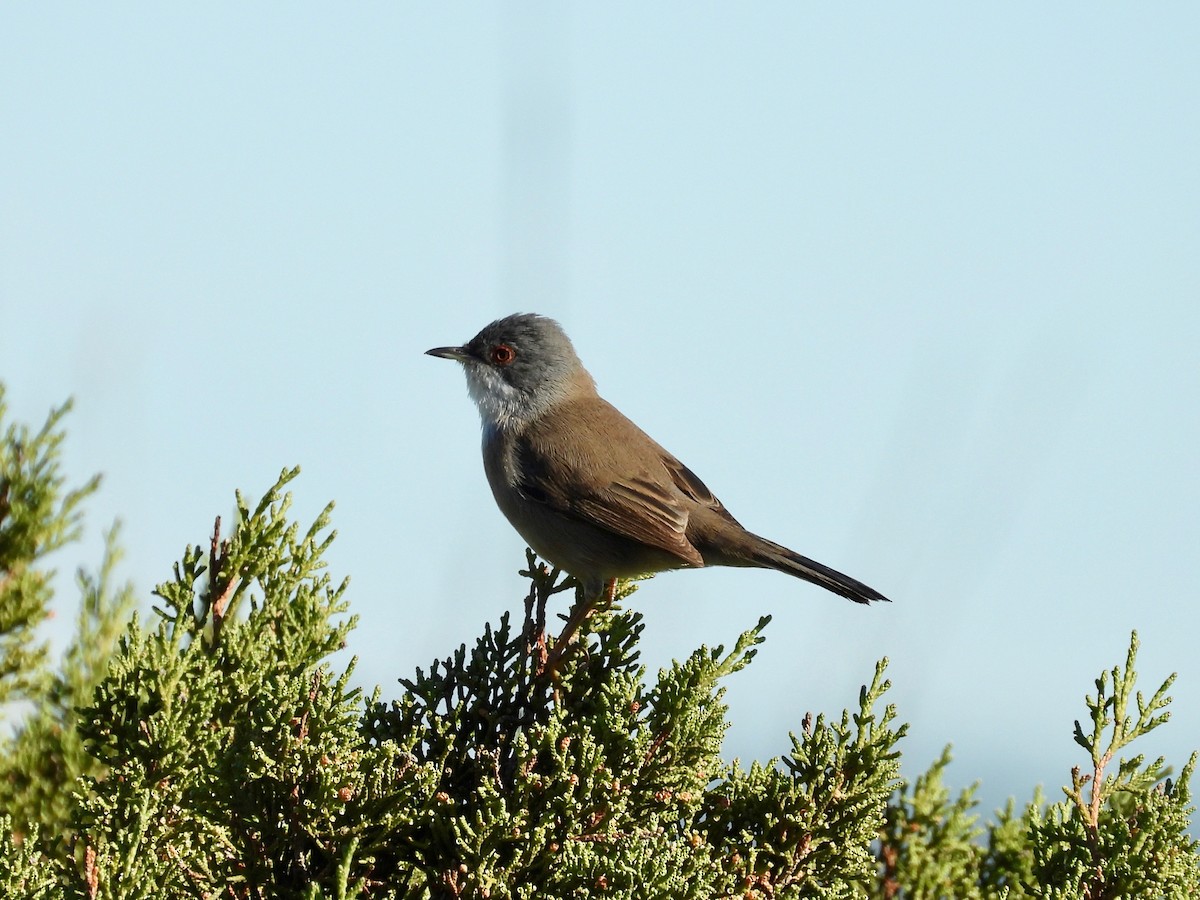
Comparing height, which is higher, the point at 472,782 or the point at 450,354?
the point at 450,354

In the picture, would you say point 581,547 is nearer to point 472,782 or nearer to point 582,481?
point 582,481

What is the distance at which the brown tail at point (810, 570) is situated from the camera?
4.61 m

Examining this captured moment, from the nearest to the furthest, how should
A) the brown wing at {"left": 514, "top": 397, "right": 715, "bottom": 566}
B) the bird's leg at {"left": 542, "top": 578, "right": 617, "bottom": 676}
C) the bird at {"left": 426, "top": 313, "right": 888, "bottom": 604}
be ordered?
the bird's leg at {"left": 542, "top": 578, "right": 617, "bottom": 676}, the bird at {"left": 426, "top": 313, "right": 888, "bottom": 604}, the brown wing at {"left": 514, "top": 397, "right": 715, "bottom": 566}

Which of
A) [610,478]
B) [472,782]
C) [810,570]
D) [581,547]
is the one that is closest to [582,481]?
[610,478]

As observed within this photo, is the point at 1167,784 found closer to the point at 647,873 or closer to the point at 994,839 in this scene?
the point at 994,839

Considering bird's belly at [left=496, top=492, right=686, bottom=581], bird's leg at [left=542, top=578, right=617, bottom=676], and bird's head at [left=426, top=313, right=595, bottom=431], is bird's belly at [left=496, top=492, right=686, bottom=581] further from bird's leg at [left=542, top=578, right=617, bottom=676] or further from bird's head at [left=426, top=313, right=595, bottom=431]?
bird's head at [left=426, top=313, right=595, bottom=431]

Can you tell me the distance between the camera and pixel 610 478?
5.27 m

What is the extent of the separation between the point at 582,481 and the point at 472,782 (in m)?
1.99

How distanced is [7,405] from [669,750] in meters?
2.97

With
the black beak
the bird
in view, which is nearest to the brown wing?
the bird

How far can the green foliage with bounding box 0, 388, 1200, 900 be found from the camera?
3.11m

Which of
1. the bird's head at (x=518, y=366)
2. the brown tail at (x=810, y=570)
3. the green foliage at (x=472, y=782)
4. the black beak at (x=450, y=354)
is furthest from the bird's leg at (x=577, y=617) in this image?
the black beak at (x=450, y=354)

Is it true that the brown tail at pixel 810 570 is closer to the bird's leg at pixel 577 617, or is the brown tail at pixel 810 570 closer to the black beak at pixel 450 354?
the bird's leg at pixel 577 617

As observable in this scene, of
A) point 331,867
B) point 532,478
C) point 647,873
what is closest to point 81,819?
point 331,867
